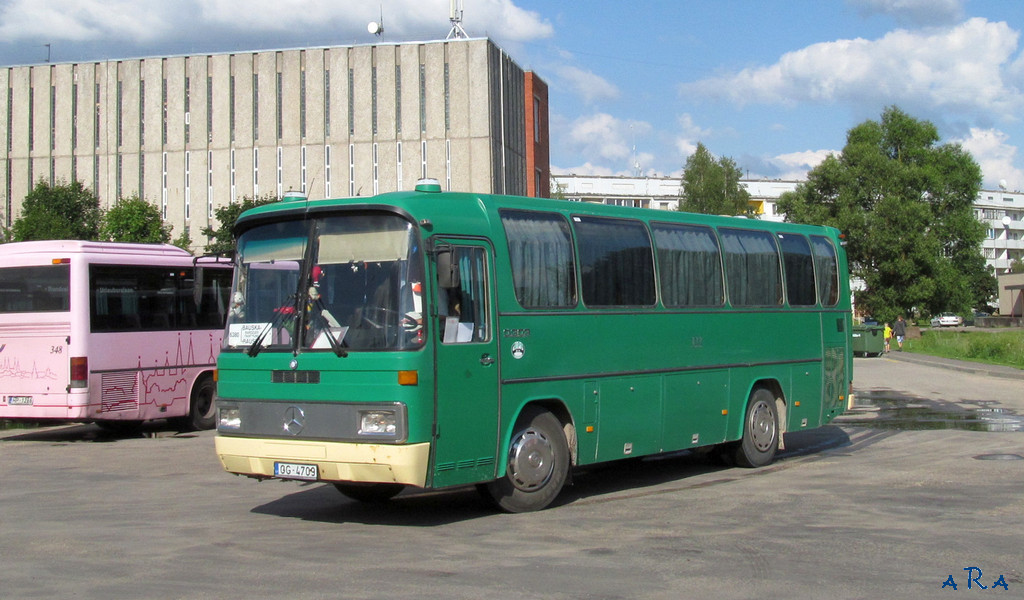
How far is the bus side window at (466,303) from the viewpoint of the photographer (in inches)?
357

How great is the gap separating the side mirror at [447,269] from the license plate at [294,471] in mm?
1897

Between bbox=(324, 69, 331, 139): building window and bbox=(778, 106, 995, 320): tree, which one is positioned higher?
bbox=(324, 69, 331, 139): building window

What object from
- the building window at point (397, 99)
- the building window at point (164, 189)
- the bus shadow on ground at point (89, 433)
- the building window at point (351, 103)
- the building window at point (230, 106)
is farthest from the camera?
the building window at point (164, 189)

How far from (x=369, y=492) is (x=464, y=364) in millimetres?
2167

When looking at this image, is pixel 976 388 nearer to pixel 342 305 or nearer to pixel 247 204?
pixel 342 305

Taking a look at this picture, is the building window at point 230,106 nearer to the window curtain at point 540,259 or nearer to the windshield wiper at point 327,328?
the window curtain at point 540,259

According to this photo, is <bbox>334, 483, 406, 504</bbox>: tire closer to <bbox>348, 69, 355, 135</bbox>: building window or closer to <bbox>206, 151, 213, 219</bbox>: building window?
<bbox>348, 69, 355, 135</bbox>: building window

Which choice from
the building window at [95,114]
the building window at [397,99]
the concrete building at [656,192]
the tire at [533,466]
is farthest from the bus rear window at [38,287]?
the concrete building at [656,192]

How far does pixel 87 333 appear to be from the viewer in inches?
658

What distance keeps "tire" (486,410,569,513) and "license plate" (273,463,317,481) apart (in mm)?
1633

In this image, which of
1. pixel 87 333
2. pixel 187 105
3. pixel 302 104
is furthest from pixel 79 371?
pixel 187 105

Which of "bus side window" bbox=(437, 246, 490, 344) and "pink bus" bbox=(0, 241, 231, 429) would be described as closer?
"bus side window" bbox=(437, 246, 490, 344)

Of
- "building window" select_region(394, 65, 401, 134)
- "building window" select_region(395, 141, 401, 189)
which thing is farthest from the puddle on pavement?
"building window" select_region(394, 65, 401, 134)

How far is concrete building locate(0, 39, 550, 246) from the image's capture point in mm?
60000
